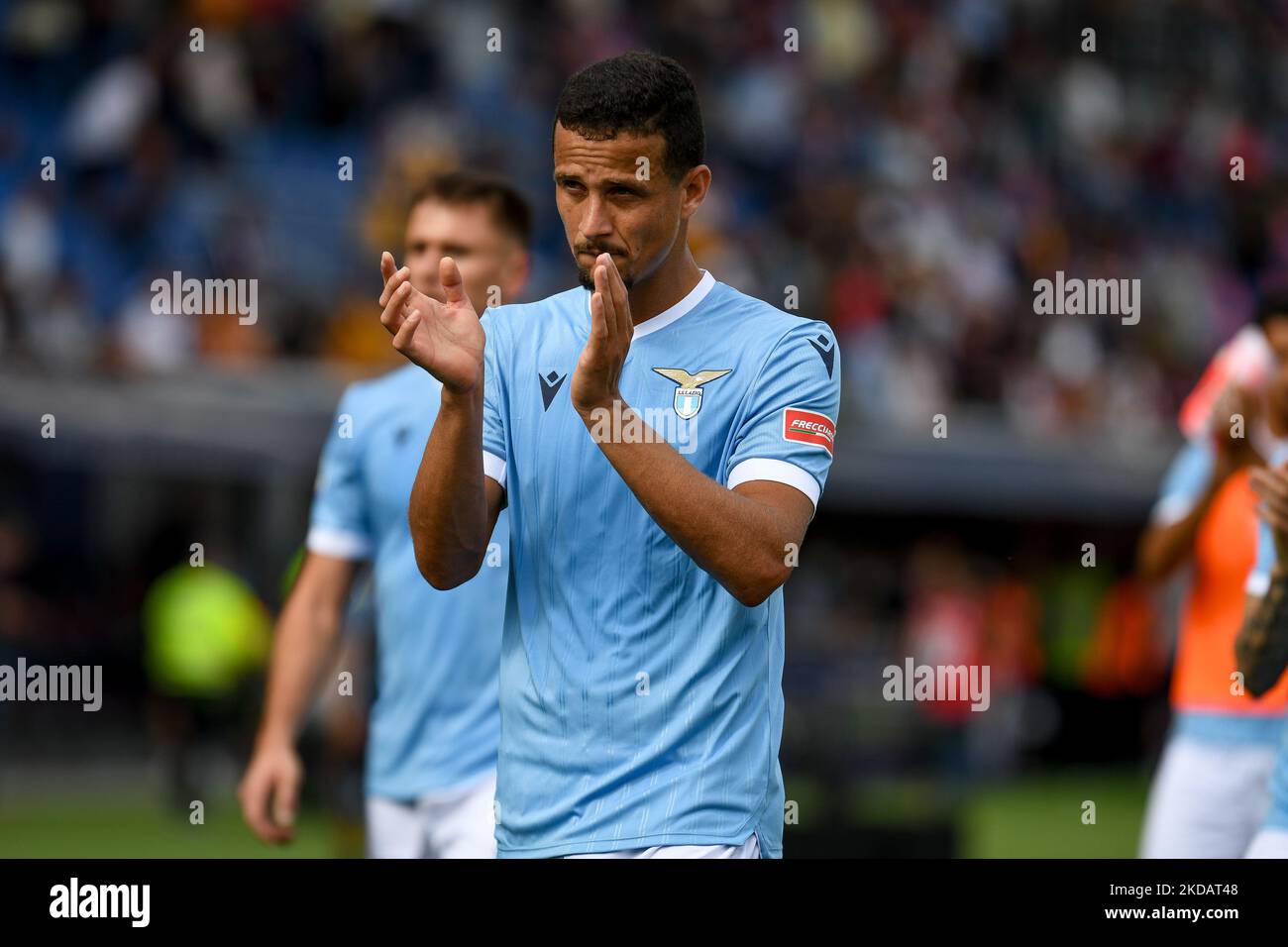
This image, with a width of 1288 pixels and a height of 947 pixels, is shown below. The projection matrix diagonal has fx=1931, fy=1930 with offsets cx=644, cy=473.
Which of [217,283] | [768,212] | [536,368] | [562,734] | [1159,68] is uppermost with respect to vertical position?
[1159,68]

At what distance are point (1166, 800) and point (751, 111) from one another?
1555 cm

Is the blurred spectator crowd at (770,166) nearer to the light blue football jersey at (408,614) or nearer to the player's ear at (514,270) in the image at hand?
the player's ear at (514,270)

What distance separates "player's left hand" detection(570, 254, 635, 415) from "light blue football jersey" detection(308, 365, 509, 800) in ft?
6.40

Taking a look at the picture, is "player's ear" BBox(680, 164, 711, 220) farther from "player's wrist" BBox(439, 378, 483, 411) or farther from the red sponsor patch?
"player's wrist" BBox(439, 378, 483, 411)

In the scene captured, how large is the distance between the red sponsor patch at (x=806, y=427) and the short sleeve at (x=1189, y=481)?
3342 millimetres

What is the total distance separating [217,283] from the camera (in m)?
14.9

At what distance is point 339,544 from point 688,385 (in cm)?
228

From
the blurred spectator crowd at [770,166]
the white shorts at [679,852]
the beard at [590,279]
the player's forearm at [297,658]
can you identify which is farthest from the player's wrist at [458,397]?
the blurred spectator crowd at [770,166]

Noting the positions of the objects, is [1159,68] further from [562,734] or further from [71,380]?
[562,734]

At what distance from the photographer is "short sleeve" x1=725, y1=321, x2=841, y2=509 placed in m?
3.72

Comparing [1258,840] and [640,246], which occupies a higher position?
[640,246]

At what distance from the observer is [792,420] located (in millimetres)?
3779
